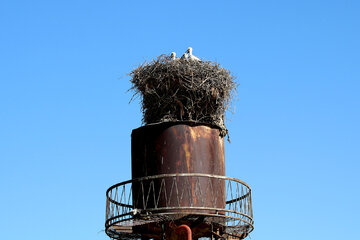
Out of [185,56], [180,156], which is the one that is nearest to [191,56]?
[185,56]

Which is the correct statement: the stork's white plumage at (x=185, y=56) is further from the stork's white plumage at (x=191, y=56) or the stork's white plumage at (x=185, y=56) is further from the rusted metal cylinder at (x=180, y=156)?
the rusted metal cylinder at (x=180, y=156)

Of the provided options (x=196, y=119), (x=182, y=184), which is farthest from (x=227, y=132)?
(x=182, y=184)

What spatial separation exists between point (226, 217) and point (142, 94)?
480cm

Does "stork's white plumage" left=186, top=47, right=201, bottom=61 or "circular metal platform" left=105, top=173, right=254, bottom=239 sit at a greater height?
"stork's white plumage" left=186, top=47, right=201, bottom=61

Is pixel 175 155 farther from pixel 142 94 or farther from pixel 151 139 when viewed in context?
pixel 142 94

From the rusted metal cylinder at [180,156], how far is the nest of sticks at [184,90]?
469 mm

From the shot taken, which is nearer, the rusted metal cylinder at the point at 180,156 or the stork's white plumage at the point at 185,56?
the rusted metal cylinder at the point at 180,156

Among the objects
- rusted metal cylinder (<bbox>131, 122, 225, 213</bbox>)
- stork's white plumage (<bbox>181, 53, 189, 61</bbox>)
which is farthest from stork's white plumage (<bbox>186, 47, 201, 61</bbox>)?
rusted metal cylinder (<bbox>131, 122, 225, 213</bbox>)

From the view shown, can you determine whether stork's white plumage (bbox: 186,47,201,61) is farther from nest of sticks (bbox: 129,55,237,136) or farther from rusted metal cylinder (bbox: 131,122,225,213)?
rusted metal cylinder (bbox: 131,122,225,213)

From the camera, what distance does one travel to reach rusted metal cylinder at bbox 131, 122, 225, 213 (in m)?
22.8

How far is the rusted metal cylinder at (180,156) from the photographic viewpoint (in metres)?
22.8

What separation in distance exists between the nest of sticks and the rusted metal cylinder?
0.47 metres

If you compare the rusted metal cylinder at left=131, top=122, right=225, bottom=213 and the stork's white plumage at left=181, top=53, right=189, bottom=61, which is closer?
the rusted metal cylinder at left=131, top=122, right=225, bottom=213

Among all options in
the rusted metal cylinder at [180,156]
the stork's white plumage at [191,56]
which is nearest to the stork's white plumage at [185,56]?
the stork's white plumage at [191,56]
